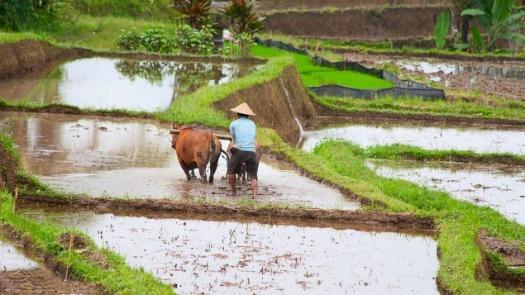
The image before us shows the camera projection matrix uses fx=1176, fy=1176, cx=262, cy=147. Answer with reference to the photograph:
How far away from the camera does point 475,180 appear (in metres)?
16.2

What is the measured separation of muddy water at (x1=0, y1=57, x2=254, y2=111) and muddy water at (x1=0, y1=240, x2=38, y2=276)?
32.4ft

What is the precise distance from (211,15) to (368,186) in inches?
672

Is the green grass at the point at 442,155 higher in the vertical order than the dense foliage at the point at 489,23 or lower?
lower

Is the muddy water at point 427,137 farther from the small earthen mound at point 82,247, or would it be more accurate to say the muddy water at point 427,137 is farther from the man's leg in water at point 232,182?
the small earthen mound at point 82,247

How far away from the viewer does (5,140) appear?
39.6 feet

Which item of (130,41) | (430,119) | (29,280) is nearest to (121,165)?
(29,280)

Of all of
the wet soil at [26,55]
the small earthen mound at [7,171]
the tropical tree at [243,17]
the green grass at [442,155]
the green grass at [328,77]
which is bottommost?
the green grass at [328,77]

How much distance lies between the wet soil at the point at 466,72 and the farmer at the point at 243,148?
1429 centimetres

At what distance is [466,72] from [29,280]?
24.2 meters

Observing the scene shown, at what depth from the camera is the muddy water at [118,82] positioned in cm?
1966

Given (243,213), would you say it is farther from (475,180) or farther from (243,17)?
(243,17)

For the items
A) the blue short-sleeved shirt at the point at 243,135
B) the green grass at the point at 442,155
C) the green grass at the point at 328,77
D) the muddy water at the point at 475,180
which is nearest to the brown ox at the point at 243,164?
the blue short-sleeved shirt at the point at 243,135

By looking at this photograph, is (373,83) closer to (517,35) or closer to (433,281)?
(517,35)

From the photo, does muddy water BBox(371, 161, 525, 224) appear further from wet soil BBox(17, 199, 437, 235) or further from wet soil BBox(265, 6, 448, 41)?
wet soil BBox(265, 6, 448, 41)
